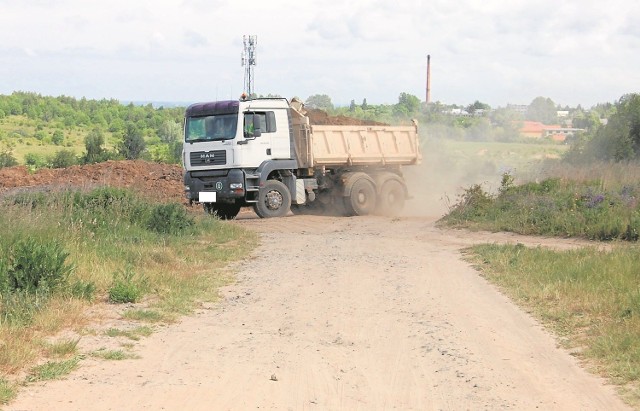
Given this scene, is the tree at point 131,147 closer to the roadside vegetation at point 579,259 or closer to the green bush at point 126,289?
the roadside vegetation at point 579,259

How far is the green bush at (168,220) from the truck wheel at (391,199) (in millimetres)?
9768

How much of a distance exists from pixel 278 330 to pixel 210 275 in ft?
13.3

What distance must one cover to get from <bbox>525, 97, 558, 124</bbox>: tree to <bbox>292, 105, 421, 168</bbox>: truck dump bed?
Answer: 69345 millimetres

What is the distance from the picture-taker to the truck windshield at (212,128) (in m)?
24.1

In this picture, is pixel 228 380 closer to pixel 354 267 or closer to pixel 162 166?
pixel 354 267

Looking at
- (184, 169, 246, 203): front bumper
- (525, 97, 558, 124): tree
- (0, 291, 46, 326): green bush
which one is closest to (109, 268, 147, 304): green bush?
(0, 291, 46, 326): green bush

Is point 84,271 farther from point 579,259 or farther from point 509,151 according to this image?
point 509,151

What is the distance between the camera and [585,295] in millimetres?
11398

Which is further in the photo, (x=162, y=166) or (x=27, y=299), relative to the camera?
(x=162, y=166)

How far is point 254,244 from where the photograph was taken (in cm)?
1848

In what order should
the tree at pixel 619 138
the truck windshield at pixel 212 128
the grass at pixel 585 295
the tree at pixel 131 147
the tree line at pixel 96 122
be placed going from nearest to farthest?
the grass at pixel 585 295 → the truck windshield at pixel 212 128 → the tree at pixel 619 138 → the tree at pixel 131 147 → the tree line at pixel 96 122

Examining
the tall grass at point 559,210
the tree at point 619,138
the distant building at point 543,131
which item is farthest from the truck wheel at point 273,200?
the distant building at point 543,131

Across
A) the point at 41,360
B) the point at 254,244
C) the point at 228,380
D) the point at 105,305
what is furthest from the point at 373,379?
the point at 254,244

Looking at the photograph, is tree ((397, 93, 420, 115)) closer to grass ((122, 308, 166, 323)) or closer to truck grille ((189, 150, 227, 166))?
truck grille ((189, 150, 227, 166))
